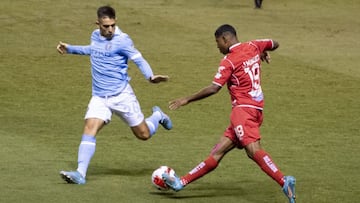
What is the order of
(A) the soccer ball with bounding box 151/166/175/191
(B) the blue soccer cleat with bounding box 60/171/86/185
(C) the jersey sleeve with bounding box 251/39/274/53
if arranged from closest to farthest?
1. (A) the soccer ball with bounding box 151/166/175/191
2. (C) the jersey sleeve with bounding box 251/39/274/53
3. (B) the blue soccer cleat with bounding box 60/171/86/185

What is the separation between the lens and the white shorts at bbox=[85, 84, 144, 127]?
483 inches

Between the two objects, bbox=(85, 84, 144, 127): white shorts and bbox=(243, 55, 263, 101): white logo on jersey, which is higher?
bbox=(243, 55, 263, 101): white logo on jersey

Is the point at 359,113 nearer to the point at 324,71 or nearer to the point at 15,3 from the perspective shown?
the point at 324,71

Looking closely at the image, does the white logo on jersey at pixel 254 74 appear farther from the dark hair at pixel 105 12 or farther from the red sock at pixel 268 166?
the dark hair at pixel 105 12

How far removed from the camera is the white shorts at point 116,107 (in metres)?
12.3

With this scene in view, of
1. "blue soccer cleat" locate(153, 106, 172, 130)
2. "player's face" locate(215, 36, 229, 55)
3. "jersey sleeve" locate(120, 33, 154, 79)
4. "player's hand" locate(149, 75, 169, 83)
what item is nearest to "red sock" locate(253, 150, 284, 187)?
"player's face" locate(215, 36, 229, 55)

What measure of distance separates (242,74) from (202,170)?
1.16 metres

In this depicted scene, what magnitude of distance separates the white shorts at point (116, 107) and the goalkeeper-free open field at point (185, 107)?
72 cm

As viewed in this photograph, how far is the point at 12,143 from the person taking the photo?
14.2m

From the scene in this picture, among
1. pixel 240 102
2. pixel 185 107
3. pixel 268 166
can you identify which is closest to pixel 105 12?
pixel 240 102

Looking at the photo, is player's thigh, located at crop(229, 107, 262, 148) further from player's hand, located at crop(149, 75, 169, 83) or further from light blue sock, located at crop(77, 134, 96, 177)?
light blue sock, located at crop(77, 134, 96, 177)

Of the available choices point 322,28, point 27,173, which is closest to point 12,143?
point 27,173

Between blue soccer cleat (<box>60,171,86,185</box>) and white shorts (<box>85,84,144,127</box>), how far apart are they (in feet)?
2.51

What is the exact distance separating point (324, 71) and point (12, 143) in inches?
327
